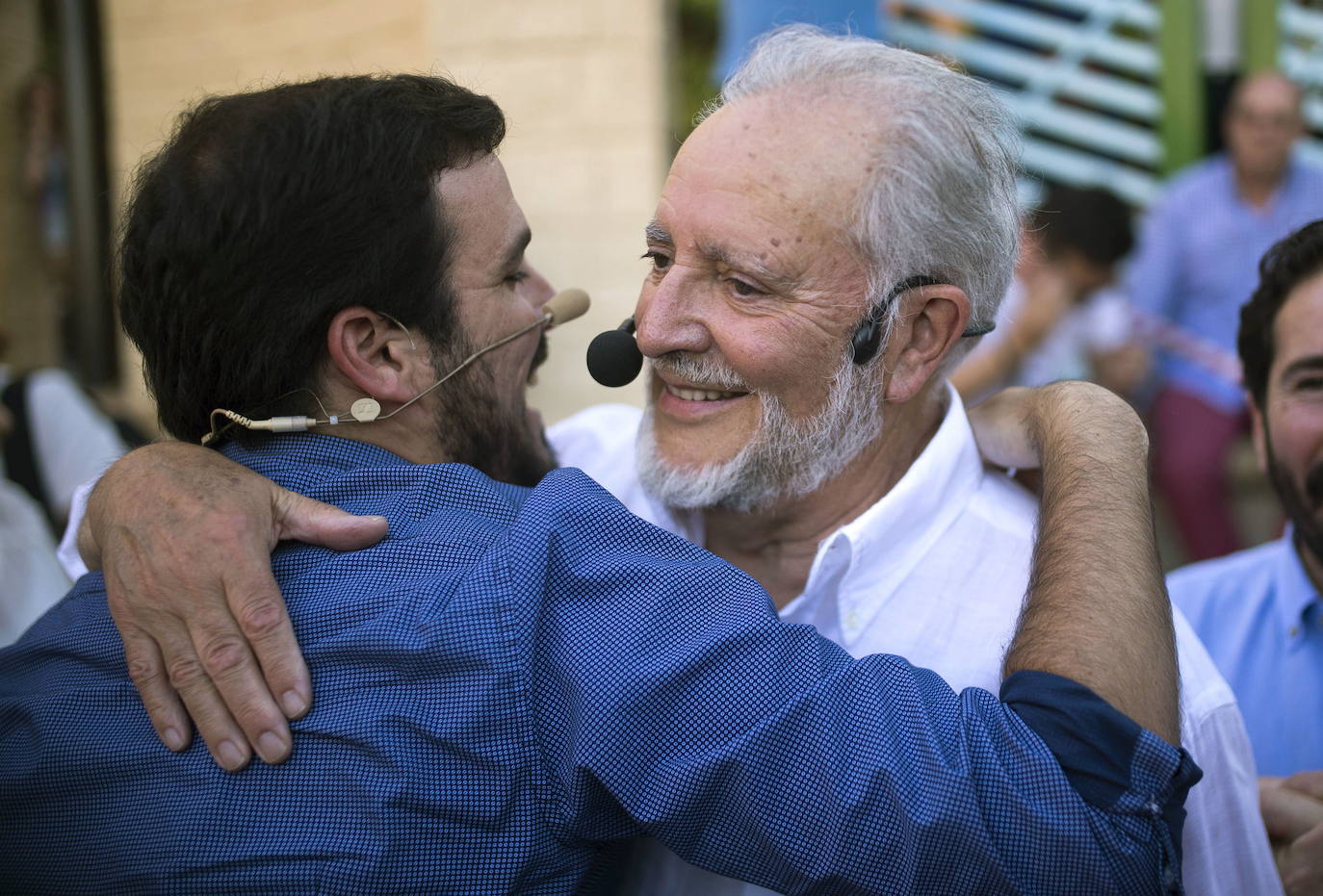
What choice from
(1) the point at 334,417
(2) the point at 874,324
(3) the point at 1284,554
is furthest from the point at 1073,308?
(1) the point at 334,417

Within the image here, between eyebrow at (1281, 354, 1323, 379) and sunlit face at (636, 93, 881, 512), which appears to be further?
eyebrow at (1281, 354, 1323, 379)

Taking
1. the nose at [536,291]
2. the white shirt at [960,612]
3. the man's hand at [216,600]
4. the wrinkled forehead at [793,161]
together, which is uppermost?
the wrinkled forehead at [793,161]

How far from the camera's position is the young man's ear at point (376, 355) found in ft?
6.18

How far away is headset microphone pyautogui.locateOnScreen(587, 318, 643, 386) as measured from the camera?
7.38 feet

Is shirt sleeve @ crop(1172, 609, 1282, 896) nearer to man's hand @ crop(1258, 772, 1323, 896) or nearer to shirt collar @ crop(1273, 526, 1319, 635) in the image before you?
man's hand @ crop(1258, 772, 1323, 896)

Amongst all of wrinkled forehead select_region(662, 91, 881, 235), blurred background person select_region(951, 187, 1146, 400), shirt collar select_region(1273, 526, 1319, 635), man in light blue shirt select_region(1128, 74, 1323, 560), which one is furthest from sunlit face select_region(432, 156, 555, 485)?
man in light blue shirt select_region(1128, 74, 1323, 560)

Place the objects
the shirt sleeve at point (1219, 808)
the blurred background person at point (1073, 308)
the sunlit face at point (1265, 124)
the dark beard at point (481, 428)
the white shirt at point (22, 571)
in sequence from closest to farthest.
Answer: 1. the shirt sleeve at point (1219, 808)
2. the dark beard at point (481, 428)
3. the white shirt at point (22, 571)
4. the blurred background person at point (1073, 308)
5. the sunlit face at point (1265, 124)

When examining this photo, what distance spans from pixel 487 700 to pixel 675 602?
28 cm

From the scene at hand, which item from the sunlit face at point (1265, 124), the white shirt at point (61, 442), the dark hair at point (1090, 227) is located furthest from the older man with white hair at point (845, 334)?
the sunlit face at point (1265, 124)

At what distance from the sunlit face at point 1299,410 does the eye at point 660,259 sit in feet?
4.23

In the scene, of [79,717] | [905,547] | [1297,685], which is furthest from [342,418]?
[1297,685]

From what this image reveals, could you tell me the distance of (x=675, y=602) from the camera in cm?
160

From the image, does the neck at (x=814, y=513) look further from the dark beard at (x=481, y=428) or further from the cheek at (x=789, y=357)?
the dark beard at (x=481, y=428)

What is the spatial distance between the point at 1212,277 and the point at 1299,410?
3.42m
